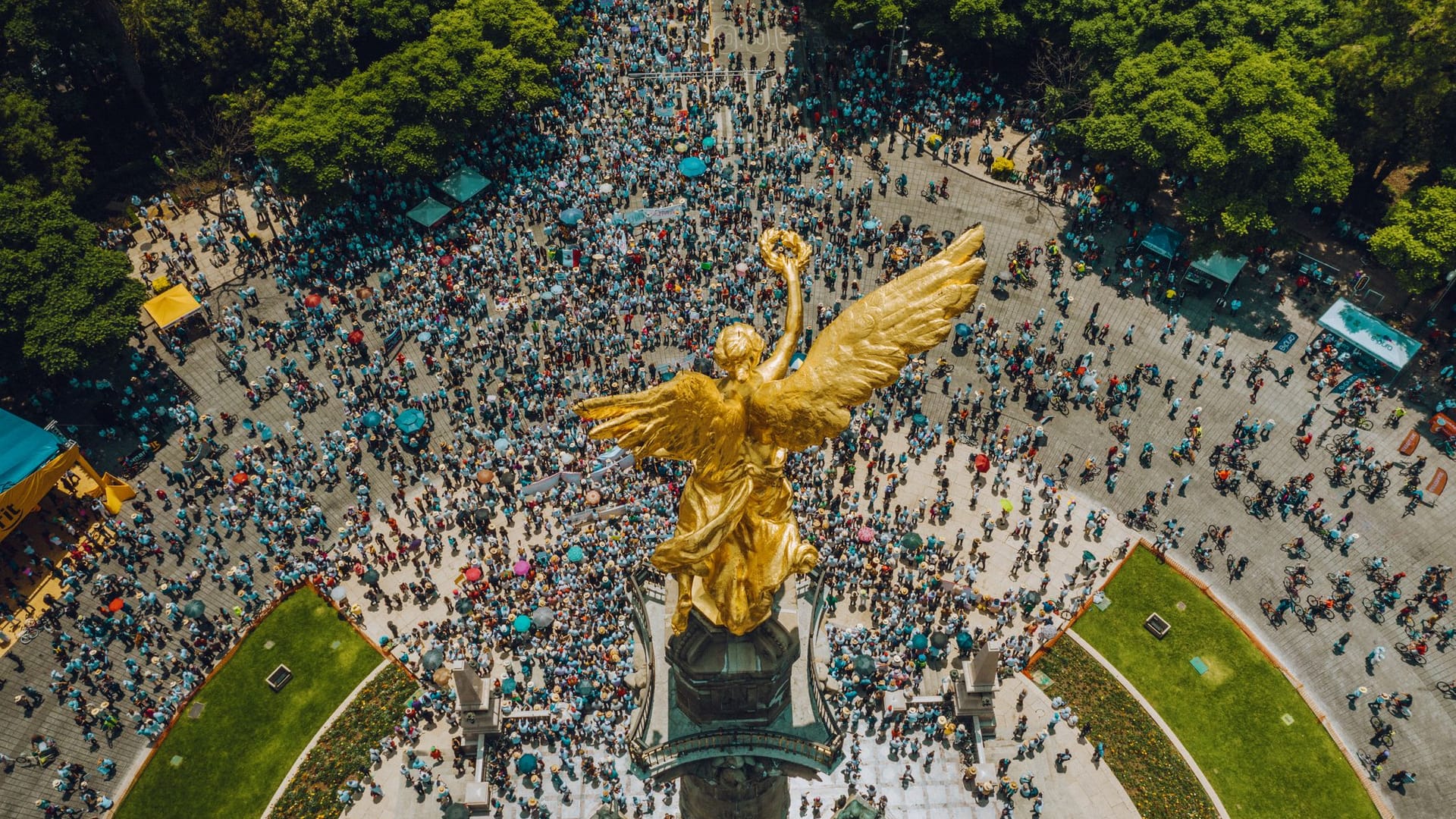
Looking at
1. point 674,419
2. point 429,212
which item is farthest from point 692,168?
point 674,419

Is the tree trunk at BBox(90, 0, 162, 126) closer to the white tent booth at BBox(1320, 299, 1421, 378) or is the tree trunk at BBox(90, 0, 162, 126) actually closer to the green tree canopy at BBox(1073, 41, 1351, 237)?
the green tree canopy at BBox(1073, 41, 1351, 237)

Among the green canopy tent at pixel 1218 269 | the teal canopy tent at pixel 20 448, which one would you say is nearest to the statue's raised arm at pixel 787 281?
the teal canopy tent at pixel 20 448

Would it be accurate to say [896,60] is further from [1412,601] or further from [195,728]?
[195,728]

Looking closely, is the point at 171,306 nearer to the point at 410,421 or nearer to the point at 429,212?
the point at 429,212

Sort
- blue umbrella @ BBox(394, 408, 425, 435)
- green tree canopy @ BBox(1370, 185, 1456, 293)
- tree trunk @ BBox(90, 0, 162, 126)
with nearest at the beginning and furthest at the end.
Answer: blue umbrella @ BBox(394, 408, 425, 435) < green tree canopy @ BBox(1370, 185, 1456, 293) < tree trunk @ BBox(90, 0, 162, 126)

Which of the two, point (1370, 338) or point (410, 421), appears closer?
point (410, 421)

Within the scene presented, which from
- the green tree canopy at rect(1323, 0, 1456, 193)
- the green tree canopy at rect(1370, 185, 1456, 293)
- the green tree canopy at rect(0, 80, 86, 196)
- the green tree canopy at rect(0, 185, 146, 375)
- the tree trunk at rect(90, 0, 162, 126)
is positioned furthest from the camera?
the tree trunk at rect(90, 0, 162, 126)

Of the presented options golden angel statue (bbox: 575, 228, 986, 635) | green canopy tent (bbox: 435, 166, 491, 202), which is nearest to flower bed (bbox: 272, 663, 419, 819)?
golden angel statue (bbox: 575, 228, 986, 635)
